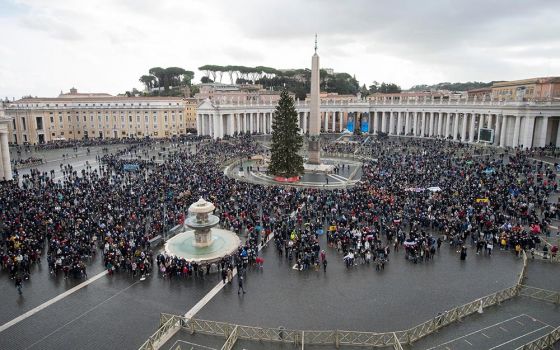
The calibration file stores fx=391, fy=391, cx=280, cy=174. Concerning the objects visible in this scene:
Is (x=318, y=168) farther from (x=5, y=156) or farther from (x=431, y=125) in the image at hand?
(x=431, y=125)

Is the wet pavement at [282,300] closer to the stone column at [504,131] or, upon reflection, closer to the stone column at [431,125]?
the stone column at [504,131]

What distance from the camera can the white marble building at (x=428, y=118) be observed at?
52688mm

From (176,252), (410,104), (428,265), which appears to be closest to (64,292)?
(176,252)

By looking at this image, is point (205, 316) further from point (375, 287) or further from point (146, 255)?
point (375, 287)

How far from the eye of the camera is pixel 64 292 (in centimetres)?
1620

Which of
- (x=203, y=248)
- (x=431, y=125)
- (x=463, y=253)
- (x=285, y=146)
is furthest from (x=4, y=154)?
(x=431, y=125)

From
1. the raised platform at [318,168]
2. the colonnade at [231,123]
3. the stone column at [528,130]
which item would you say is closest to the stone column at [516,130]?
the stone column at [528,130]

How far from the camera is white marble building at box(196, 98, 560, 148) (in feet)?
173

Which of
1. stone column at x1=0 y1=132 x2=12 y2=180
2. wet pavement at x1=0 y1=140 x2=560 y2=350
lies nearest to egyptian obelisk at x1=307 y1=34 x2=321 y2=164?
wet pavement at x1=0 y1=140 x2=560 y2=350

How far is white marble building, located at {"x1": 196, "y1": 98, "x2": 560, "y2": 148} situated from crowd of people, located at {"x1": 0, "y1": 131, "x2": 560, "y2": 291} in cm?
2010

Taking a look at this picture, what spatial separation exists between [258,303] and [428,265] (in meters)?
8.72

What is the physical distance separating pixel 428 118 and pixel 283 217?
57.6 meters

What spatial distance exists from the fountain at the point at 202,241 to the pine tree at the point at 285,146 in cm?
1716

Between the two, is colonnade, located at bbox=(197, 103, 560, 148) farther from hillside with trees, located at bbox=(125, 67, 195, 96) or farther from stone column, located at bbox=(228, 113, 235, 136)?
hillside with trees, located at bbox=(125, 67, 195, 96)
